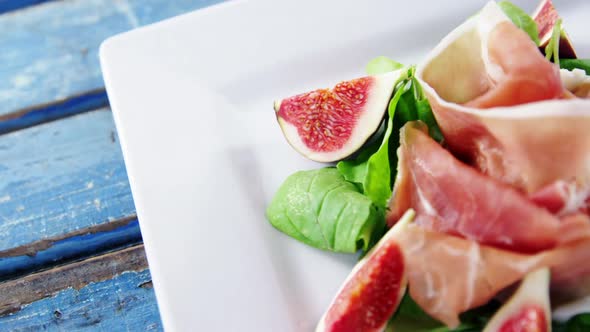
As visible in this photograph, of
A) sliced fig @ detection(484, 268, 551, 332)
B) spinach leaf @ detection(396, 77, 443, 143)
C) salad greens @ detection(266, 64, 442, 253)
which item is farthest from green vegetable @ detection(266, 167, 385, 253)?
sliced fig @ detection(484, 268, 551, 332)

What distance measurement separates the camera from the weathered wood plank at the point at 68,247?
81.5 inches

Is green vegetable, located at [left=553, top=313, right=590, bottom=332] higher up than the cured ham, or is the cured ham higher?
the cured ham

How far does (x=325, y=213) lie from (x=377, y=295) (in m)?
0.28

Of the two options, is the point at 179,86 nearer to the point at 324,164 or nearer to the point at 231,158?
the point at 231,158

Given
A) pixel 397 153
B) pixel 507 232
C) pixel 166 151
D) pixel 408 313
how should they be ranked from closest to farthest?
pixel 507 232 < pixel 408 313 < pixel 397 153 < pixel 166 151

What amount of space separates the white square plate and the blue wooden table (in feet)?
1.26

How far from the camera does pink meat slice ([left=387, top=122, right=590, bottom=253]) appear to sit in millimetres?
1435

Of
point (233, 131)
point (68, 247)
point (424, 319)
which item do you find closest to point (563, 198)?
point (424, 319)

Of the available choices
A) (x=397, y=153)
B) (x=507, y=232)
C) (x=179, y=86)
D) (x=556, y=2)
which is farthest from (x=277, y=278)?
(x=556, y=2)

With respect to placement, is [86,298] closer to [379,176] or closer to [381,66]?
[379,176]

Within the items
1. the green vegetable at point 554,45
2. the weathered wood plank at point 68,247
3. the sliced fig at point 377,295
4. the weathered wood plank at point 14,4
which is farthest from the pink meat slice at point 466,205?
the weathered wood plank at point 14,4

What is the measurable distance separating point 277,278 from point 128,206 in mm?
755

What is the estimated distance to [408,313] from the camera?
5.29 ft

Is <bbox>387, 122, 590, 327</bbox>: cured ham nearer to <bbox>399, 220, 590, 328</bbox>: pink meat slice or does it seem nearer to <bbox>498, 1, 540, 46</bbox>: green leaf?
<bbox>399, 220, 590, 328</bbox>: pink meat slice
